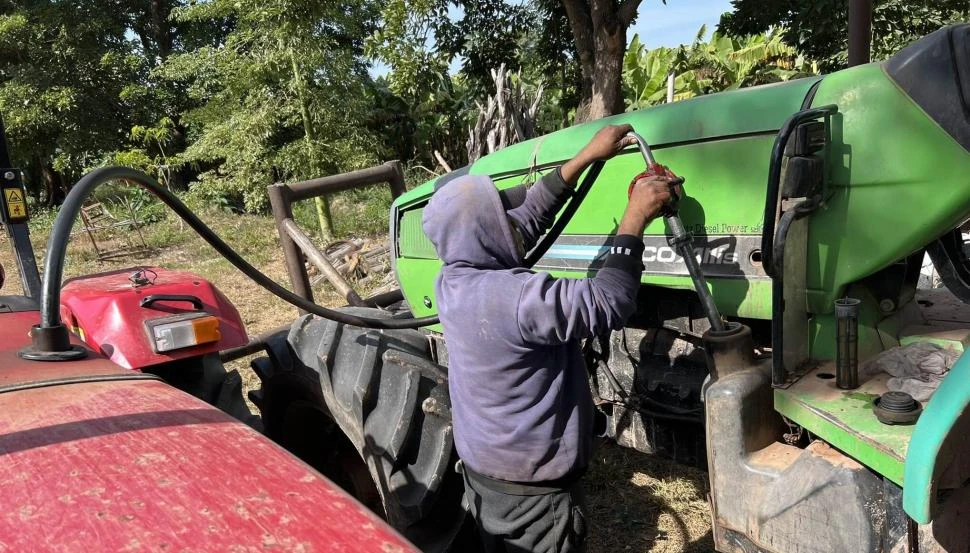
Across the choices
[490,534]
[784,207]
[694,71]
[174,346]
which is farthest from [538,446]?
[694,71]

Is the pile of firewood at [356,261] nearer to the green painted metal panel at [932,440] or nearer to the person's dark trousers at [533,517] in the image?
the person's dark trousers at [533,517]

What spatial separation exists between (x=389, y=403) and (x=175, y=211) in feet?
2.90

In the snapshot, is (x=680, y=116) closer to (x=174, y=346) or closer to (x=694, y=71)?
(x=174, y=346)

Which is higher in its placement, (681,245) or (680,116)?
(680,116)

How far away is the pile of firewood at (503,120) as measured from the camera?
30.7ft

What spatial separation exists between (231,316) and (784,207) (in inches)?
76.2

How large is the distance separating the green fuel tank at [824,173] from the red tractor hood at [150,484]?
1.23m

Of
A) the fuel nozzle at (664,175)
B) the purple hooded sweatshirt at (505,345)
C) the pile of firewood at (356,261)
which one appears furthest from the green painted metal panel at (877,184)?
the pile of firewood at (356,261)

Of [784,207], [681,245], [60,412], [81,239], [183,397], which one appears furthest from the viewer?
[81,239]

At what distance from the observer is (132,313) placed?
2477mm

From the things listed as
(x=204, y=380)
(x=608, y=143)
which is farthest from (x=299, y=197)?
(x=608, y=143)

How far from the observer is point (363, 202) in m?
13.4

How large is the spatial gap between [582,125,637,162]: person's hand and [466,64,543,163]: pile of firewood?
280 inches

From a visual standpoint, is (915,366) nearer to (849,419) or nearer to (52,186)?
(849,419)
